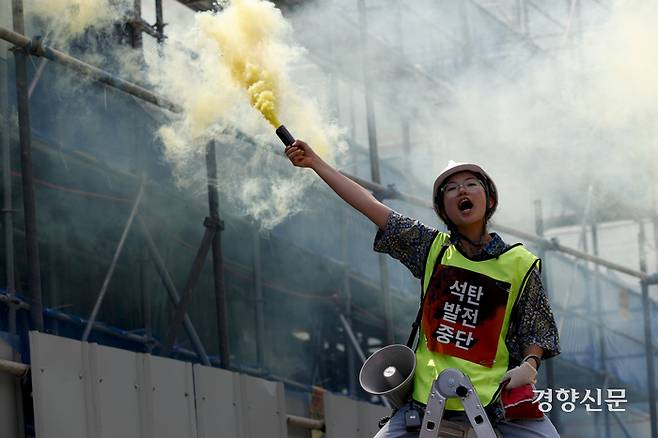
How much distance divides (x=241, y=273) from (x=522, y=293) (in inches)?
235

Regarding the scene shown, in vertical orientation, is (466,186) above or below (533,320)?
above

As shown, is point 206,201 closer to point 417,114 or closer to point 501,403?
point 417,114

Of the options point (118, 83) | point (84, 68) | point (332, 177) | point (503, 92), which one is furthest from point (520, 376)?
point (503, 92)

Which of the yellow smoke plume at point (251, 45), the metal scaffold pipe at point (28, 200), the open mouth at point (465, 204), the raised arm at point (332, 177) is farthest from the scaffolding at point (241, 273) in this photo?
the open mouth at point (465, 204)

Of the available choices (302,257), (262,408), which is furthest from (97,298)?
(302,257)

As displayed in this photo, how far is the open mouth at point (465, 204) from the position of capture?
4.37 m

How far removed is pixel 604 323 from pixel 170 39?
6.31 meters

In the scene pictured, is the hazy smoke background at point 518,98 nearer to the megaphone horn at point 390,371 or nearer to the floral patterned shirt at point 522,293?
the floral patterned shirt at point 522,293

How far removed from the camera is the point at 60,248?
846 cm

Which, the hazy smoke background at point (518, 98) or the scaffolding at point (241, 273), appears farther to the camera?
the hazy smoke background at point (518, 98)

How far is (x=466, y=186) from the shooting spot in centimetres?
438

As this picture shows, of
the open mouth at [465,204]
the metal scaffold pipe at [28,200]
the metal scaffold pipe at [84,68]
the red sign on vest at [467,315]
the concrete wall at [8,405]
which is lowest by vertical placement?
the red sign on vest at [467,315]

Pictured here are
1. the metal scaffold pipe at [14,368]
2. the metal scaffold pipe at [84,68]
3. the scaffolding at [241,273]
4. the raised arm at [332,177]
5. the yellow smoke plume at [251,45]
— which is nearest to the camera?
the raised arm at [332,177]

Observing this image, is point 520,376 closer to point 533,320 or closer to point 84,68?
point 533,320
